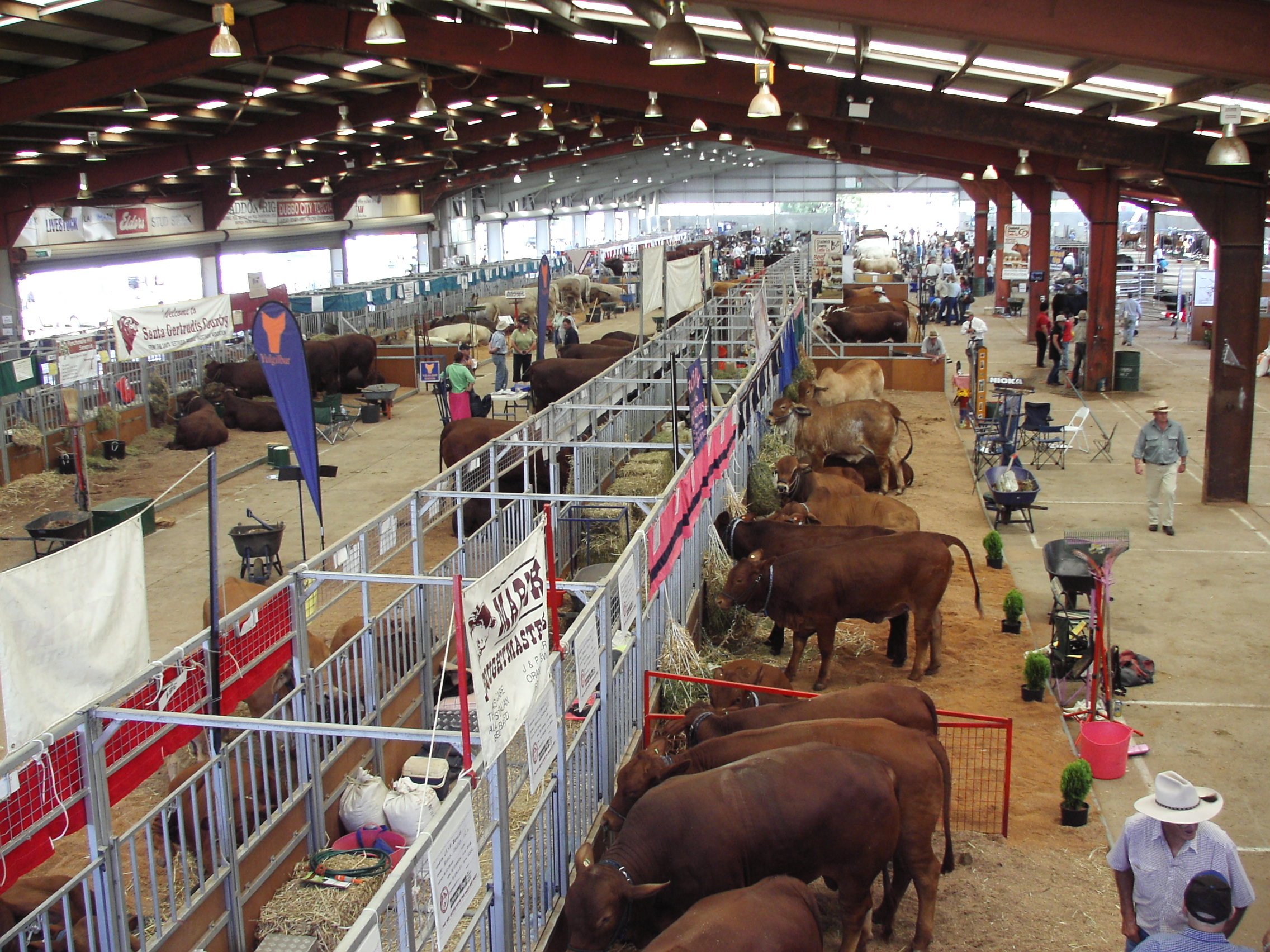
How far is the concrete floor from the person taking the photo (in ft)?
27.6

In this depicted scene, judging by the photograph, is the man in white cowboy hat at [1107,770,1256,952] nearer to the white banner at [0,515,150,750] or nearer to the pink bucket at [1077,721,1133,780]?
the pink bucket at [1077,721,1133,780]

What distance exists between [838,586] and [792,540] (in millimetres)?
1314

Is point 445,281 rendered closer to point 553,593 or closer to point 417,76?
point 417,76

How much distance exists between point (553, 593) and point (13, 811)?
265 centimetres

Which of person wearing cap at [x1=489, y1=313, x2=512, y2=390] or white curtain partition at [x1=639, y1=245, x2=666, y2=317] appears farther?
person wearing cap at [x1=489, y1=313, x2=512, y2=390]

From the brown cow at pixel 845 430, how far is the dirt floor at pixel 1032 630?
982mm

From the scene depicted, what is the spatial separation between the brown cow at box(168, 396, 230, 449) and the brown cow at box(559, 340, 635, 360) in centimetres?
675

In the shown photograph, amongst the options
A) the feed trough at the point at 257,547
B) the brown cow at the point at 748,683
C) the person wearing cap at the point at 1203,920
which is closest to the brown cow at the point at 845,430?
the brown cow at the point at 748,683

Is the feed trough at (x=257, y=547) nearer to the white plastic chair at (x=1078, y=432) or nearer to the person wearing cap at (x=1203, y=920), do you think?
the person wearing cap at (x=1203, y=920)

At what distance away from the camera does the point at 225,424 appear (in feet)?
74.6

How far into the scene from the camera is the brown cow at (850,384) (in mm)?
19953

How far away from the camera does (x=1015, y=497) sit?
14.6m

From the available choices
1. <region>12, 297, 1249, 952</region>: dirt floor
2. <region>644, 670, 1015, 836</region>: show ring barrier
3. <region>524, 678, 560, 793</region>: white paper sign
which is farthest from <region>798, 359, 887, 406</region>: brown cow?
<region>524, 678, 560, 793</region>: white paper sign

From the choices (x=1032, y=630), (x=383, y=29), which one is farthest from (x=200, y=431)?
(x=1032, y=630)
